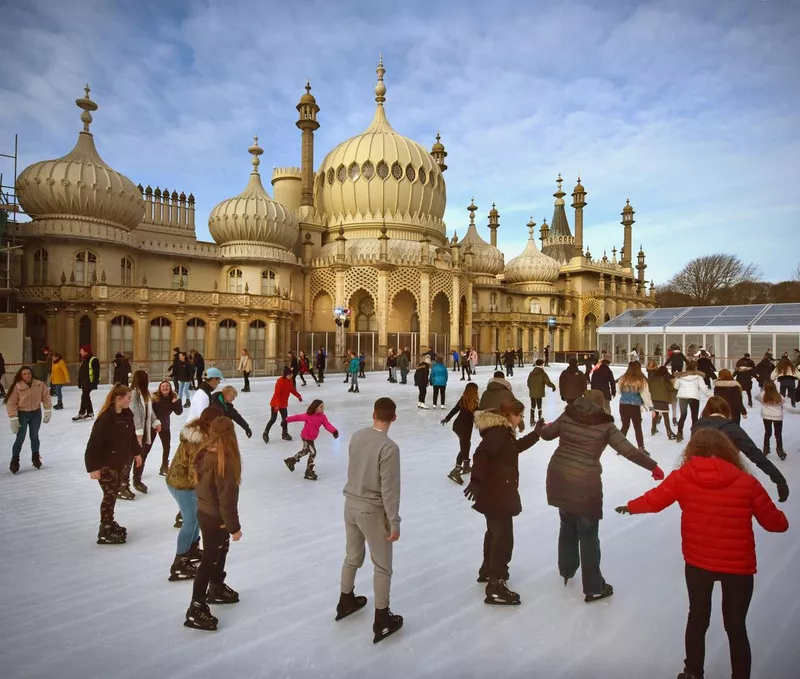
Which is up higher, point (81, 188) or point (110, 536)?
point (81, 188)

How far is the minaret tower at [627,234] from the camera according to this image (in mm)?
54641

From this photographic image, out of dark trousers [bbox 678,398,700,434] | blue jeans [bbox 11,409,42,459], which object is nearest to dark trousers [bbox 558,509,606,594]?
dark trousers [bbox 678,398,700,434]

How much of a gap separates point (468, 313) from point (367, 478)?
31747 millimetres

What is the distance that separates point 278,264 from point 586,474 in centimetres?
2614

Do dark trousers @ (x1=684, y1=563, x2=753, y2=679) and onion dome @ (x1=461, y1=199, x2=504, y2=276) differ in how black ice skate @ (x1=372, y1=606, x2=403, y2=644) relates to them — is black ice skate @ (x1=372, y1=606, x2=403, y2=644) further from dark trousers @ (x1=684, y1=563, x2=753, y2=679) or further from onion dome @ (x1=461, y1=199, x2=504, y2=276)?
onion dome @ (x1=461, y1=199, x2=504, y2=276)

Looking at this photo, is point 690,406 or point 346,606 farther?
point 690,406

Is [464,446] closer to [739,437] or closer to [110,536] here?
[739,437]

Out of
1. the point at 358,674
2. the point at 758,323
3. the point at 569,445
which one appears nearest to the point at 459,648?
the point at 358,674

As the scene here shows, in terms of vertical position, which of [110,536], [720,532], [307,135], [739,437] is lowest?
[110,536]

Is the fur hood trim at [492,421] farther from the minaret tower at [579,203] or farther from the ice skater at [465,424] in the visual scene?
the minaret tower at [579,203]

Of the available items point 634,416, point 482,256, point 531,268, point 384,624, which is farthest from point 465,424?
point 531,268

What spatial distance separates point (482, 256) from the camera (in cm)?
4138

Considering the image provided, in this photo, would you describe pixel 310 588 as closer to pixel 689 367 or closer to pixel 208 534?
pixel 208 534

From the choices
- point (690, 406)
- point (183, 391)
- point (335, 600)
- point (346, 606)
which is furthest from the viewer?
point (183, 391)
